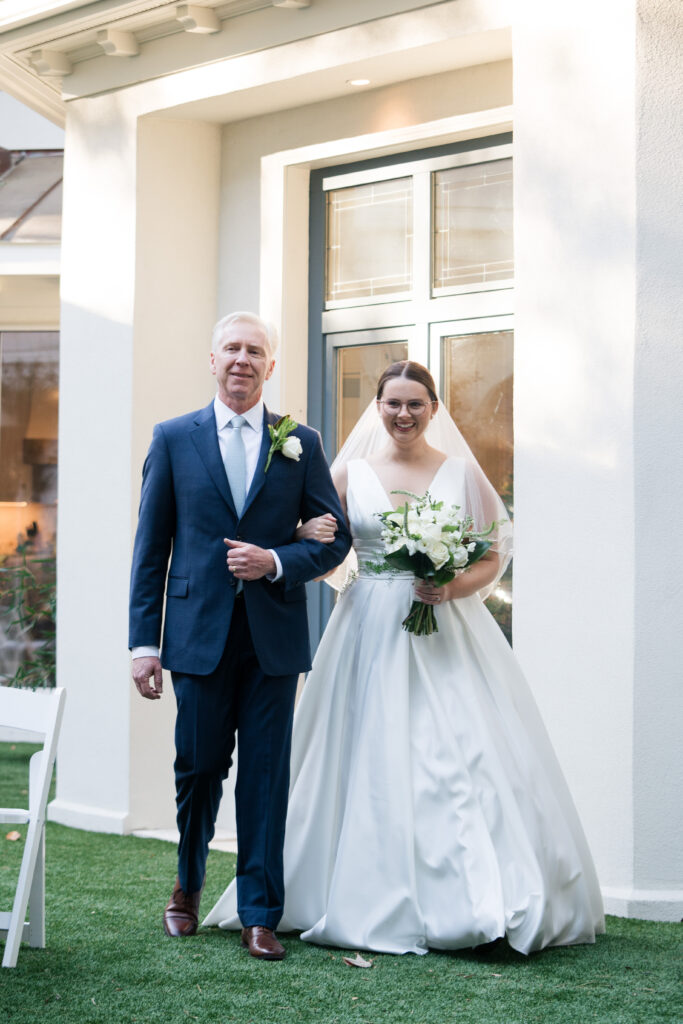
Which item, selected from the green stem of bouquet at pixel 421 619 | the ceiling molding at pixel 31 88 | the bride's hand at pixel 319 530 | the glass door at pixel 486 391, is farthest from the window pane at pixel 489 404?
the ceiling molding at pixel 31 88

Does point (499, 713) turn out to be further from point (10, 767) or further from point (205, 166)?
point (10, 767)

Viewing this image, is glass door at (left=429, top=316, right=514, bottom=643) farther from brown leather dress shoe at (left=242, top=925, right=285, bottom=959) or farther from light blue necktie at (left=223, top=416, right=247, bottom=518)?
brown leather dress shoe at (left=242, top=925, right=285, bottom=959)

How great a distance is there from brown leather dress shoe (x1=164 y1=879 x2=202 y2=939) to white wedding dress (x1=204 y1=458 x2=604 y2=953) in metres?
0.10

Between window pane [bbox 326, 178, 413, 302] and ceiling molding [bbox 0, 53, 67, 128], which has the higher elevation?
ceiling molding [bbox 0, 53, 67, 128]

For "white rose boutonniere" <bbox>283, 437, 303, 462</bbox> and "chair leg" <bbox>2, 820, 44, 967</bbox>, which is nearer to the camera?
"chair leg" <bbox>2, 820, 44, 967</bbox>

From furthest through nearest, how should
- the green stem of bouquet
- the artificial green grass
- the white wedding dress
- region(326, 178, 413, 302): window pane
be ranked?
region(326, 178, 413, 302): window pane, the green stem of bouquet, the white wedding dress, the artificial green grass

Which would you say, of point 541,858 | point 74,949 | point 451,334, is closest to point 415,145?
point 451,334

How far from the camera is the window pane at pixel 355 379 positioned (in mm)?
6676

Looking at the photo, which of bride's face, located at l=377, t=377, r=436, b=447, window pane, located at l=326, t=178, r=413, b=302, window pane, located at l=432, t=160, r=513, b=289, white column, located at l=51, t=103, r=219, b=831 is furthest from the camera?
white column, located at l=51, t=103, r=219, b=831

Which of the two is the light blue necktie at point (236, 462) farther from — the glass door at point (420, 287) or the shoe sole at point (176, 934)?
the glass door at point (420, 287)

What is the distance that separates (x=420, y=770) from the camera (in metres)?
4.29

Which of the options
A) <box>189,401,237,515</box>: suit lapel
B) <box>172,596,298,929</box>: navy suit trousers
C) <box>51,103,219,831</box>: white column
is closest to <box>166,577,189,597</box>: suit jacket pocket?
<box>172,596,298,929</box>: navy suit trousers

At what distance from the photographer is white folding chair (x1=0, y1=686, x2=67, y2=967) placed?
12.7 ft

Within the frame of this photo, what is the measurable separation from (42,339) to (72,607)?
15.5ft
